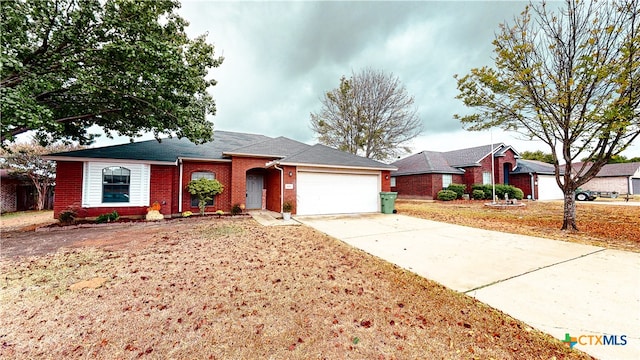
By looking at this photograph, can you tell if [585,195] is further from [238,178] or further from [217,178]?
[217,178]

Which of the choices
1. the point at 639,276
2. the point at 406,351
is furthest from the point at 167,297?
the point at 639,276

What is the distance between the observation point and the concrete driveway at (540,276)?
2.56 meters

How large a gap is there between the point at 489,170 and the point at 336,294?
25757mm

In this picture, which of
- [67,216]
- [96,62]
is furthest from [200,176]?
[96,62]

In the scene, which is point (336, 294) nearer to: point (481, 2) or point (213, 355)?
point (213, 355)

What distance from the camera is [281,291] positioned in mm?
3527

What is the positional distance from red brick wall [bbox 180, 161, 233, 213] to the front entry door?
163 cm

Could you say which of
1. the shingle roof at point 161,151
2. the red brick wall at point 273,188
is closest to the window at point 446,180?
the red brick wall at point 273,188

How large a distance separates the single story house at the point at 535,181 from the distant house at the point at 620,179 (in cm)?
1092

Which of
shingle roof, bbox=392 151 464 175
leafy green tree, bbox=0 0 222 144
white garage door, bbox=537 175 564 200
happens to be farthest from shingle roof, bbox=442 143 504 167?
leafy green tree, bbox=0 0 222 144

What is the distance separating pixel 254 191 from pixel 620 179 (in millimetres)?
44939

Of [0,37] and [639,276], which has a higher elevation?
[0,37]

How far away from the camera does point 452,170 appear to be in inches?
883

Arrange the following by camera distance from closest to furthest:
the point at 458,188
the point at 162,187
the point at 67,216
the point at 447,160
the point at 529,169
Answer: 1. the point at 67,216
2. the point at 162,187
3. the point at 458,188
4. the point at 529,169
5. the point at 447,160
